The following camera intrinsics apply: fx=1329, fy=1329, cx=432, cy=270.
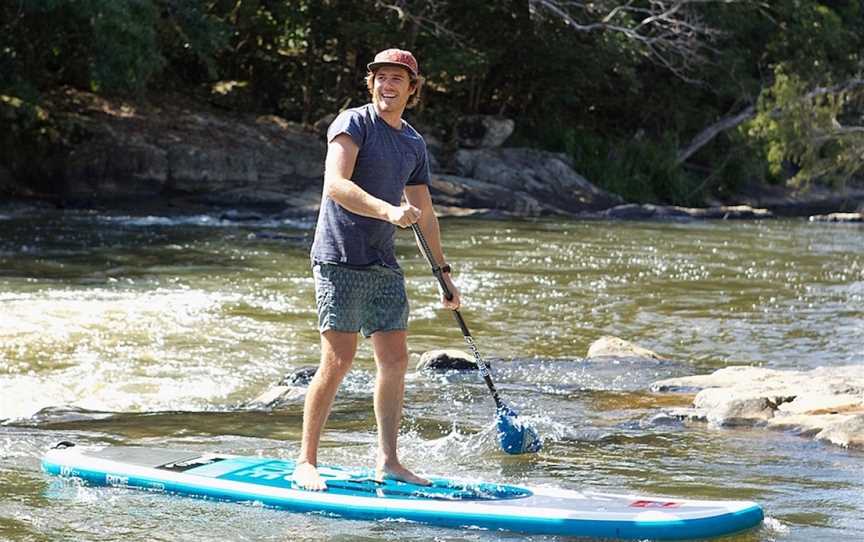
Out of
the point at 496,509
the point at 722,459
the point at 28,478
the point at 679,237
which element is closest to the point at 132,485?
the point at 28,478

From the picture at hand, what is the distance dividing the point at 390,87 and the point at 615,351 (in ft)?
14.6

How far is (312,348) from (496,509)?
5.05 metres

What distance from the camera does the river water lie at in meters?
5.00

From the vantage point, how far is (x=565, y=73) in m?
27.6

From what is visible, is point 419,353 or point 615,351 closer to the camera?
point 615,351

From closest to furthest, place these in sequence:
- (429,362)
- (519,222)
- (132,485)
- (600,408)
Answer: (132,485) → (600,408) → (429,362) → (519,222)

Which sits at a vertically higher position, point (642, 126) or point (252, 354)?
point (642, 126)

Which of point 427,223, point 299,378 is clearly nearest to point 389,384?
point 427,223

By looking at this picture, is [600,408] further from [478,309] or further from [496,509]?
[478,309]

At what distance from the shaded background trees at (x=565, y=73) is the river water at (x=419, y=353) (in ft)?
13.6

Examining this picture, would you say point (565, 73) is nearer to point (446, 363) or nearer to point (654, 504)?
point (446, 363)

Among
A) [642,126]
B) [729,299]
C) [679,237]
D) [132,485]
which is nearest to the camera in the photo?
[132,485]

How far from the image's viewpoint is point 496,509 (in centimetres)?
461

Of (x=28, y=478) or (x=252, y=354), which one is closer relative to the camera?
(x=28, y=478)
